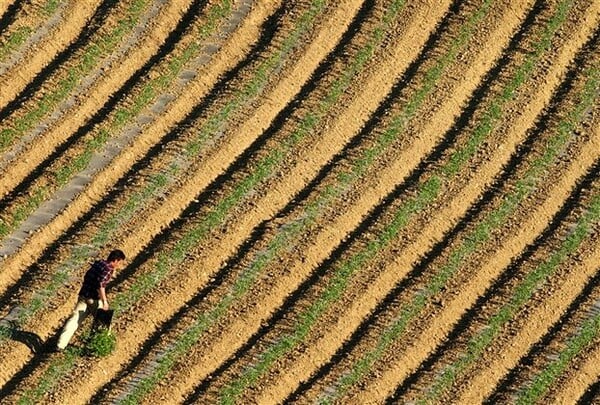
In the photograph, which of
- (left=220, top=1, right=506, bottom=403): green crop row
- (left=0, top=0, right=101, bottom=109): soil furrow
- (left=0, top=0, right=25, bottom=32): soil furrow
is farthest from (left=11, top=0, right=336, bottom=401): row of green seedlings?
(left=0, top=0, right=25, bottom=32): soil furrow

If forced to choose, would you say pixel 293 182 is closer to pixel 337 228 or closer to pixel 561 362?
pixel 337 228

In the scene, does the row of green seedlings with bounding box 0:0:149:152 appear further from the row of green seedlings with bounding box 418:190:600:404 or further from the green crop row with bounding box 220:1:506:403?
the row of green seedlings with bounding box 418:190:600:404

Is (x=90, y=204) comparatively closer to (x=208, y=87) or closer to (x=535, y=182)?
(x=208, y=87)

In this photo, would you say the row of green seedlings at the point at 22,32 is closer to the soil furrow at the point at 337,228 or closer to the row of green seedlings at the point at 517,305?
the soil furrow at the point at 337,228

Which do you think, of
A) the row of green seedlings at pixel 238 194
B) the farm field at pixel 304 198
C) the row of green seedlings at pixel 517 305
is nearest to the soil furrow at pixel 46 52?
the farm field at pixel 304 198

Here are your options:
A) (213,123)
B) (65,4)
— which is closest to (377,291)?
(213,123)
